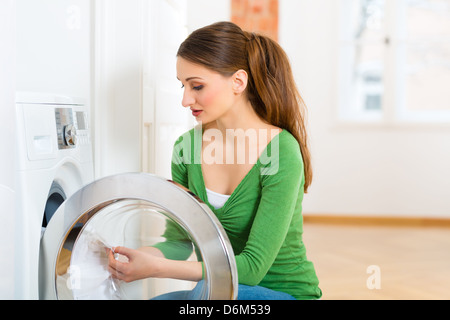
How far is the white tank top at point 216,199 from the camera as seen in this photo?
4.32ft

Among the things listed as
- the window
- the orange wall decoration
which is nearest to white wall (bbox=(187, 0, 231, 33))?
the orange wall decoration

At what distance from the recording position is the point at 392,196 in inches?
167

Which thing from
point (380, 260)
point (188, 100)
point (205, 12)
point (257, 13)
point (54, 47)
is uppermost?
point (257, 13)

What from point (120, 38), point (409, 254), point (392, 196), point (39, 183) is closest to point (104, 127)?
point (120, 38)

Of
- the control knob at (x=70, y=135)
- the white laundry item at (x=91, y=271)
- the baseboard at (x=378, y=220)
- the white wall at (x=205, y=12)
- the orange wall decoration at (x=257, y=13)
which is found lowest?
the baseboard at (x=378, y=220)

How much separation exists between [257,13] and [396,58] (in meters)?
1.08

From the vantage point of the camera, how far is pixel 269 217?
1.19 m

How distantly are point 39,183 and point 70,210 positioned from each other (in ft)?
0.33

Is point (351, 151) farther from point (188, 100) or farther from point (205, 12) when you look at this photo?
point (188, 100)

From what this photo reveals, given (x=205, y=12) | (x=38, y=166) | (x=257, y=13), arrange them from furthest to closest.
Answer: (x=257, y=13), (x=205, y=12), (x=38, y=166)

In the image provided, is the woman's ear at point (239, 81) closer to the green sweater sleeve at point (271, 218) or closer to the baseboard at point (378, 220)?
the green sweater sleeve at point (271, 218)

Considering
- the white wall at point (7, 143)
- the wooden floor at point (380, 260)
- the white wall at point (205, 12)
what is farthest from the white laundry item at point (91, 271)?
the wooden floor at point (380, 260)

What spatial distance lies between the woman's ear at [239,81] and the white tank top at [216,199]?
9.6 inches

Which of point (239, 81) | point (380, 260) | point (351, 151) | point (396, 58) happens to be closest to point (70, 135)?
point (239, 81)
